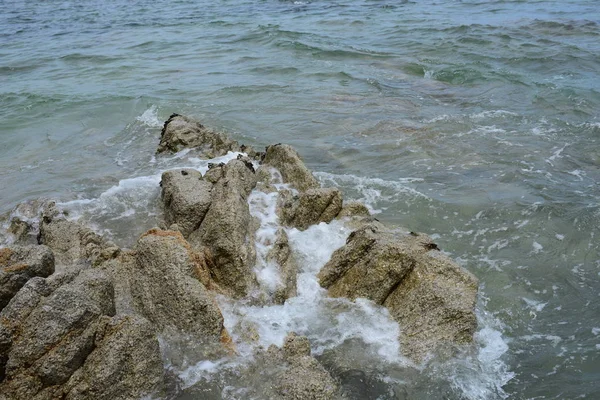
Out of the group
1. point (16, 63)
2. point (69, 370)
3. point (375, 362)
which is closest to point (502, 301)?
point (375, 362)

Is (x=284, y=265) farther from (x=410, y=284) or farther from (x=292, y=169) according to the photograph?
(x=292, y=169)

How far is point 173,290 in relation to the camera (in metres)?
7.12

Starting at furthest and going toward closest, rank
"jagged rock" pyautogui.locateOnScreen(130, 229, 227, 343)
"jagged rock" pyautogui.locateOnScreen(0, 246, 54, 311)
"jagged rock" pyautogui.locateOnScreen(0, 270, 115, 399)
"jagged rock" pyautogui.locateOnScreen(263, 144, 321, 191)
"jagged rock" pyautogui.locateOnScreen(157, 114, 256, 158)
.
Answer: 1. "jagged rock" pyautogui.locateOnScreen(157, 114, 256, 158)
2. "jagged rock" pyautogui.locateOnScreen(263, 144, 321, 191)
3. "jagged rock" pyautogui.locateOnScreen(130, 229, 227, 343)
4. "jagged rock" pyautogui.locateOnScreen(0, 246, 54, 311)
5. "jagged rock" pyautogui.locateOnScreen(0, 270, 115, 399)

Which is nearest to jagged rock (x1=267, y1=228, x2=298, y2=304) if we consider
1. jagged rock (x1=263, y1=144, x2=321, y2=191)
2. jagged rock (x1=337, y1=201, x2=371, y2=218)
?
jagged rock (x1=337, y1=201, x2=371, y2=218)

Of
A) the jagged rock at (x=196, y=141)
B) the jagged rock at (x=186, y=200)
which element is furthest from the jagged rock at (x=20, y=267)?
the jagged rock at (x=196, y=141)

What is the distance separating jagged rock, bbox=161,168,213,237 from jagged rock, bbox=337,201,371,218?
7.66 ft

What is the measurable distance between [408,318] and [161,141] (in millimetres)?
8858

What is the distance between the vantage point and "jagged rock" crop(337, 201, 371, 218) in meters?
9.70

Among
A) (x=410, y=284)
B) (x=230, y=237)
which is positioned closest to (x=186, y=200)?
(x=230, y=237)

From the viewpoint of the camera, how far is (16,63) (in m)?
24.8

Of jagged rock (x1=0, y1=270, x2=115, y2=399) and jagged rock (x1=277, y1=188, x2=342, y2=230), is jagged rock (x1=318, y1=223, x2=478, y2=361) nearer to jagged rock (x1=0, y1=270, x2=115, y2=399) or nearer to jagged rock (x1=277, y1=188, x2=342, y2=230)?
jagged rock (x1=277, y1=188, x2=342, y2=230)

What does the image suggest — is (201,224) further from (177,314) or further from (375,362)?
(375,362)

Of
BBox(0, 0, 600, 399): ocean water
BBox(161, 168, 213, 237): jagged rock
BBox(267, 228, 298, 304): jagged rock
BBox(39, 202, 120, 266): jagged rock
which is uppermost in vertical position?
BBox(161, 168, 213, 237): jagged rock

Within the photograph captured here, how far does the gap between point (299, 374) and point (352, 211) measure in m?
4.00
